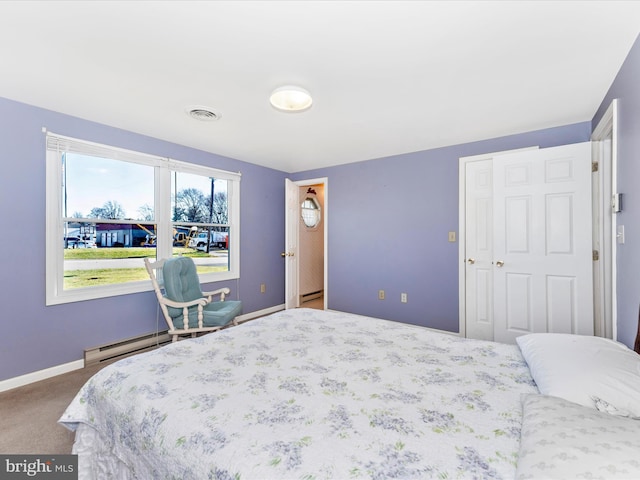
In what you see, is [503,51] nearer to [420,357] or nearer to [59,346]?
[420,357]

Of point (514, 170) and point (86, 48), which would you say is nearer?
point (86, 48)

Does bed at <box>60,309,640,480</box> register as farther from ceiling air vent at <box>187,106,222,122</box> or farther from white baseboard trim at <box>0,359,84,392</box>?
ceiling air vent at <box>187,106,222,122</box>

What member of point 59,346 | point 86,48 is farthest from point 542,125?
point 59,346

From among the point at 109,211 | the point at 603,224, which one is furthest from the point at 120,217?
the point at 603,224

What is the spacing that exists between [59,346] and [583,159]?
487 centimetres

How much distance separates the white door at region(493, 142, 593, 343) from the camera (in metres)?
2.66

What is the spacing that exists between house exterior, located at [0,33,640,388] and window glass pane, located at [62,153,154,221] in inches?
7.7

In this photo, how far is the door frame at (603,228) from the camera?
7.54 ft

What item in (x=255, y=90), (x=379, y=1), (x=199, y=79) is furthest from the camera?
(x=255, y=90)

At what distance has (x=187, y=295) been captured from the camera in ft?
10.8

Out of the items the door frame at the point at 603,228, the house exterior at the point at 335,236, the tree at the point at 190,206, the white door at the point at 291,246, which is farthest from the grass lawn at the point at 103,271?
the door frame at the point at 603,228

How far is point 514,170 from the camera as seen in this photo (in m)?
2.98

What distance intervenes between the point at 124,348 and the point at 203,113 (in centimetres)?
242

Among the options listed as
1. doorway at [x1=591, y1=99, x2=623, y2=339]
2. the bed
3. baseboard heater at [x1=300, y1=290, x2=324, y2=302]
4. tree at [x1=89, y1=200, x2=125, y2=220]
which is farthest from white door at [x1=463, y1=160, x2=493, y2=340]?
tree at [x1=89, y1=200, x2=125, y2=220]
